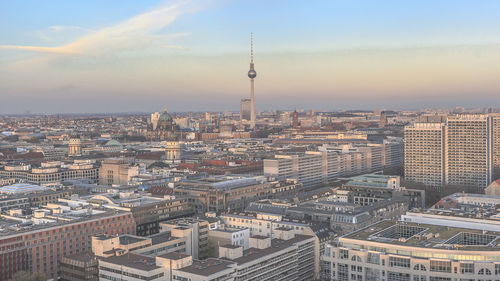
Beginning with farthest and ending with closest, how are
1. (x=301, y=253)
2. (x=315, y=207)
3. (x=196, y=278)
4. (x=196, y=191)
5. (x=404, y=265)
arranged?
(x=196, y=191) < (x=315, y=207) < (x=301, y=253) < (x=404, y=265) < (x=196, y=278)

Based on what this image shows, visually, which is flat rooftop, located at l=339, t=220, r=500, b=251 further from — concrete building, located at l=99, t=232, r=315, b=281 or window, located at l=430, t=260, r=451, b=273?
concrete building, located at l=99, t=232, r=315, b=281

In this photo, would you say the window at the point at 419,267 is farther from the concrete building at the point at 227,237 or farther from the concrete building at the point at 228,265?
the concrete building at the point at 227,237

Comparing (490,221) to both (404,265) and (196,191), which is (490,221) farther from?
(196,191)

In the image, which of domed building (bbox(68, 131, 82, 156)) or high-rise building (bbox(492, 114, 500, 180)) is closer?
high-rise building (bbox(492, 114, 500, 180))

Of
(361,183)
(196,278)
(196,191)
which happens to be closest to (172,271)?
(196,278)

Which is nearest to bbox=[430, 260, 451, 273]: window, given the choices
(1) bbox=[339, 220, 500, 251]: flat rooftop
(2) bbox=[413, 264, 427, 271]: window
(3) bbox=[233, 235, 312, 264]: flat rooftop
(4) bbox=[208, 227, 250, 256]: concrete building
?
(2) bbox=[413, 264, 427, 271]: window
